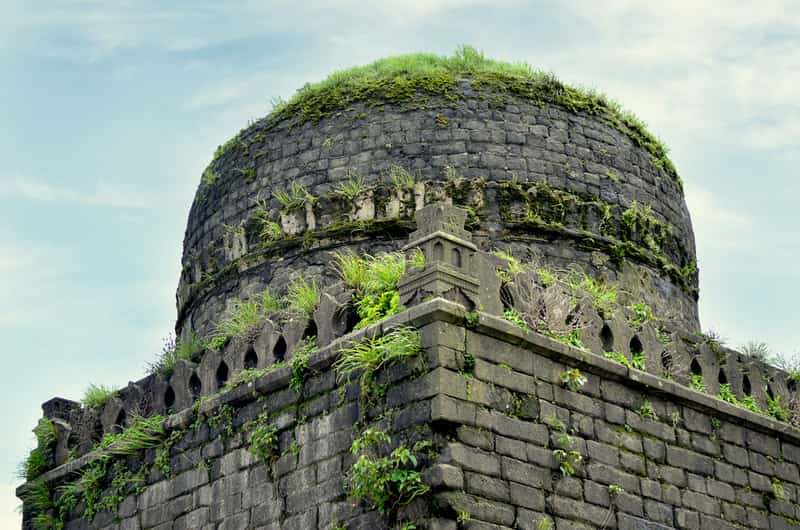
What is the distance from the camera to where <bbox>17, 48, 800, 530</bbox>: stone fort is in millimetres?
8742

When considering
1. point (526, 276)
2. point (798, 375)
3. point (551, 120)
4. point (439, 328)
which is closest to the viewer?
point (439, 328)

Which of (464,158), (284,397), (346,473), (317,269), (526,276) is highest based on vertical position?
(464,158)

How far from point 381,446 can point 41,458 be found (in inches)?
195

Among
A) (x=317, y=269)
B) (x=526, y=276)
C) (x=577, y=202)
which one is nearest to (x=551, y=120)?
(x=577, y=202)

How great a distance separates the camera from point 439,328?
28.4 ft

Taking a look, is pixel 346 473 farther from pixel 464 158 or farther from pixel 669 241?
pixel 669 241

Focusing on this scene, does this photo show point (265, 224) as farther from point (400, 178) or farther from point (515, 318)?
point (515, 318)

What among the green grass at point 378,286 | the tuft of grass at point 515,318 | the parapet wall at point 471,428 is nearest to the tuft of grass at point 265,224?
the parapet wall at point 471,428

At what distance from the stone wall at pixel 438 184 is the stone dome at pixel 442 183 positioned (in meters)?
0.01

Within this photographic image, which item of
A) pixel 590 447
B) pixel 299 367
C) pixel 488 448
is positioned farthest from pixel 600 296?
pixel 299 367

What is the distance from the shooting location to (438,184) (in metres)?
12.7

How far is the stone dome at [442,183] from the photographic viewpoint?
1273cm

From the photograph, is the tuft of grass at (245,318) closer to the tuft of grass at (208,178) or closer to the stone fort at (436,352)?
the stone fort at (436,352)

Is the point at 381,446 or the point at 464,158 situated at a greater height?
the point at 464,158
